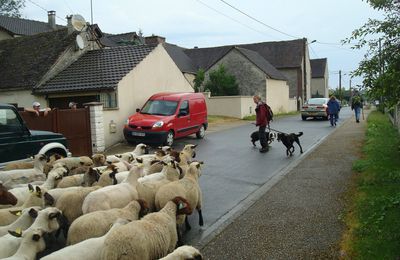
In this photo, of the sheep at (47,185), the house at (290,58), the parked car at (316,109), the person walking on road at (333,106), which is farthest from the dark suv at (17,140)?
the house at (290,58)

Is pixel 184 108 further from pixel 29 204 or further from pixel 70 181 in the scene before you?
pixel 29 204

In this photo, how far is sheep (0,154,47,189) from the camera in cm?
789

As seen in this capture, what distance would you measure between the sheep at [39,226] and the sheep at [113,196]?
0.53 meters

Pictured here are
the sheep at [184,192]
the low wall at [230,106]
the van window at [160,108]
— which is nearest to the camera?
the sheep at [184,192]

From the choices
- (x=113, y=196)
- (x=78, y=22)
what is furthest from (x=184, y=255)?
(x=78, y=22)

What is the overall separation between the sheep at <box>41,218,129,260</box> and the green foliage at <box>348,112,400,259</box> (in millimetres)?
3269

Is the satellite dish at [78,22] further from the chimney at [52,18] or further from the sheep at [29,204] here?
the chimney at [52,18]

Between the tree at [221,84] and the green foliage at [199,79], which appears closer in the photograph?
the tree at [221,84]

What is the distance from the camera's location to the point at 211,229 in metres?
7.24

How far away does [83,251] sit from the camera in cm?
479

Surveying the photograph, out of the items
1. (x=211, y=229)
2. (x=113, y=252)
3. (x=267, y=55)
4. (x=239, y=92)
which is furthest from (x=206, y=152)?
(x=267, y=55)

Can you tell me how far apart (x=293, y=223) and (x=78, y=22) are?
2026 cm

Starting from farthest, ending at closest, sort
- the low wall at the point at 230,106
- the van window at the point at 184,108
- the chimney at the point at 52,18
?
1. the chimney at the point at 52,18
2. the low wall at the point at 230,106
3. the van window at the point at 184,108

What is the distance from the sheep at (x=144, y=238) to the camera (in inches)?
187
